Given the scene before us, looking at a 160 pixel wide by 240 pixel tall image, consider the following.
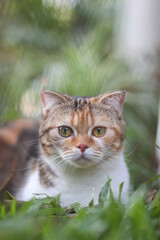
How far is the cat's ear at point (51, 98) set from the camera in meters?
1.95

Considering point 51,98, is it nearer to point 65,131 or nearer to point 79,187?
point 65,131

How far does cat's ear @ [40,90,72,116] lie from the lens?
1952 millimetres

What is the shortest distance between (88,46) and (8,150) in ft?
5.91

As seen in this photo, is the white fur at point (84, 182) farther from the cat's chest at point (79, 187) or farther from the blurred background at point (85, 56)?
the blurred background at point (85, 56)

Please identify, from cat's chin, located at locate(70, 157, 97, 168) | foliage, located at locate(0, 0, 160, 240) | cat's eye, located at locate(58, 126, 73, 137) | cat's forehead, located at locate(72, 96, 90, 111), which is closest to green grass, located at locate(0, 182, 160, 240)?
cat's chin, located at locate(70, 157, 97, 168)

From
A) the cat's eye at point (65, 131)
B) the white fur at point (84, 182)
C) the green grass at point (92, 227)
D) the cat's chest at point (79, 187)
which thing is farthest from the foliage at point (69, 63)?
the green grass at point (92, 227)

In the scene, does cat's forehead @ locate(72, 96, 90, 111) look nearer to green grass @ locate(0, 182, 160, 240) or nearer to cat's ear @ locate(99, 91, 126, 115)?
cat's ear @ locate(99, 91, 126, 115)

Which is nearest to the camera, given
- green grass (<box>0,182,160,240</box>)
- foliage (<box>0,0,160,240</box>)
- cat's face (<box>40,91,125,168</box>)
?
green grass (<box>0,182,160,240</box>)

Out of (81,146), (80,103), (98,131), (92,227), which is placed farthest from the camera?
(80,103)

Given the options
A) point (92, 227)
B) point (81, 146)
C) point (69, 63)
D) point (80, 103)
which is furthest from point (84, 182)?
point (69, 63)

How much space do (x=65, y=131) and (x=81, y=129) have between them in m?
0.11

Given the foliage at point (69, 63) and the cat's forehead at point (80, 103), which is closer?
the cat's forehead at point (80, 103)

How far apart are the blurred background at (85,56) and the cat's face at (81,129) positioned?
0.93 meters

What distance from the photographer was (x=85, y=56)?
3.52 metres
